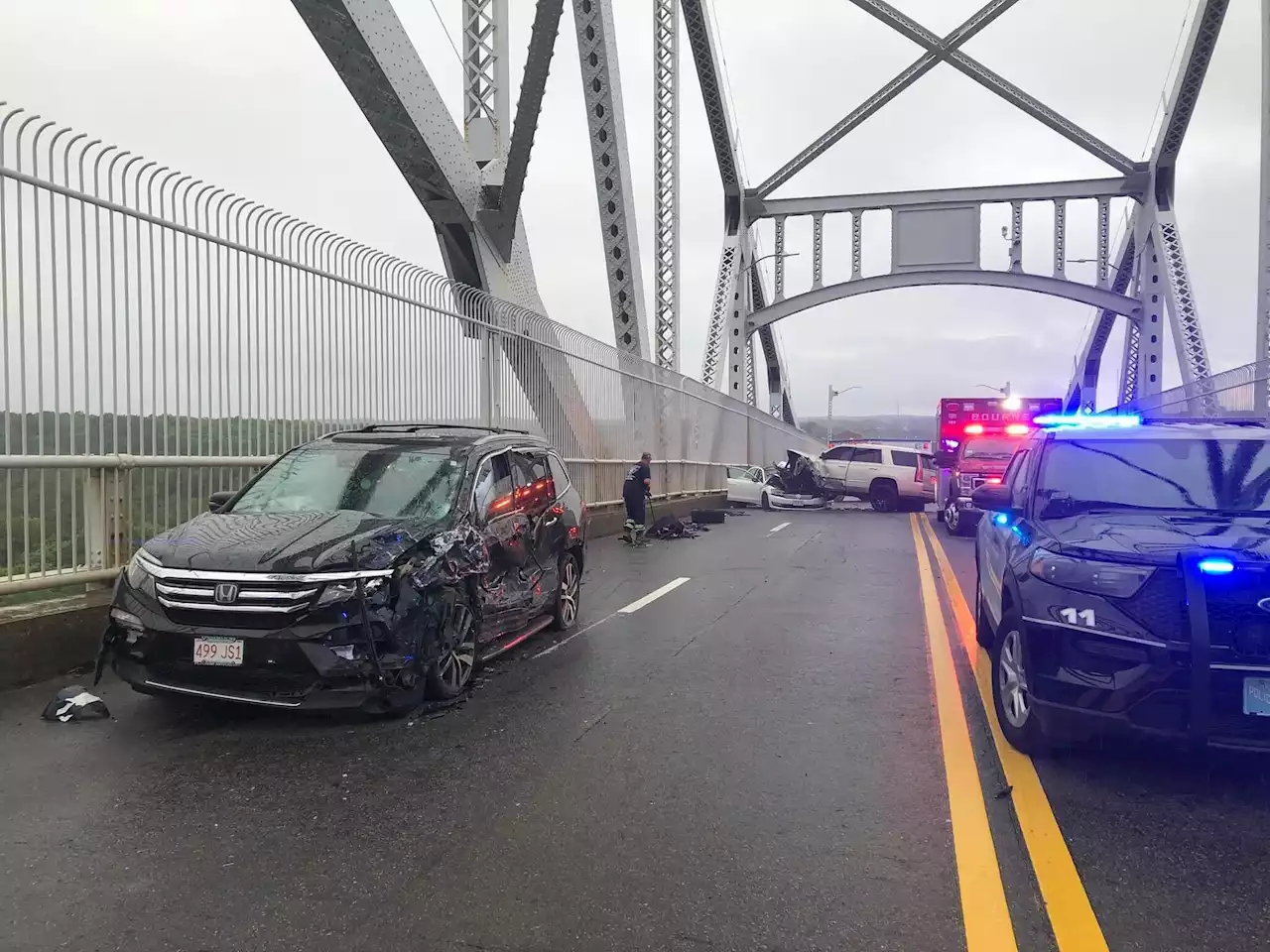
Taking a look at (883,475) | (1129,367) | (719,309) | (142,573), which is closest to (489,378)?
(142,573)

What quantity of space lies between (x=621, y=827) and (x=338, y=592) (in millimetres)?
2065

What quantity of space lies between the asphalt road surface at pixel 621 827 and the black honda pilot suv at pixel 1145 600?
1.32ft

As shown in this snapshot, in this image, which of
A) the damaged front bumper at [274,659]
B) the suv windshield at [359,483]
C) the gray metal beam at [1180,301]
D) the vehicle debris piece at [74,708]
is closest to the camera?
the damaged front bumper at [274,659]

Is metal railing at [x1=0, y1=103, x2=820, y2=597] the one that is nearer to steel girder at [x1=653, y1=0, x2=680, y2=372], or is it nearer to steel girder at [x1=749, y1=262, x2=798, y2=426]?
steel girder at [x1=653, y1=0, x2=680, y2=372]

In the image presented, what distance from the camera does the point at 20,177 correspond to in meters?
5.96

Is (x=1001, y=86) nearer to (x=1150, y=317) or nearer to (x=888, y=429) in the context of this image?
(x=1150, y=317)

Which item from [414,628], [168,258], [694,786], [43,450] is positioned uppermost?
[168,258]

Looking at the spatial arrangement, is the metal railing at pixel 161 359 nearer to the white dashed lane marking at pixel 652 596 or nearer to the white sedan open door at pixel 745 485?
the white dashed lane marking at pixel 652 596

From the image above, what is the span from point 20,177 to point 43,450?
1717 millimetres

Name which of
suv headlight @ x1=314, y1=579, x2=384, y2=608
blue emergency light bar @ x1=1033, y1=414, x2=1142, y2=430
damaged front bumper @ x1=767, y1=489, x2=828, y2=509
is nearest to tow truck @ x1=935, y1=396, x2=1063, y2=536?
damaged front bumper @ x1=767, y1=489, x2=828, y2=509

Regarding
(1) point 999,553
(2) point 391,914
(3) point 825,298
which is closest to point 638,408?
(1) point 999,553

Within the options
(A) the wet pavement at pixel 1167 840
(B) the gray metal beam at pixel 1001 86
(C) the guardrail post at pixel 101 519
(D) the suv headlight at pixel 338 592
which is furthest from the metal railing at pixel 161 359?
(B) the gray metal beam at pixel 1001 86

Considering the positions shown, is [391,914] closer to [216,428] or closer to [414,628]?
[414,628]

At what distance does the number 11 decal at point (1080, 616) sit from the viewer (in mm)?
4188
